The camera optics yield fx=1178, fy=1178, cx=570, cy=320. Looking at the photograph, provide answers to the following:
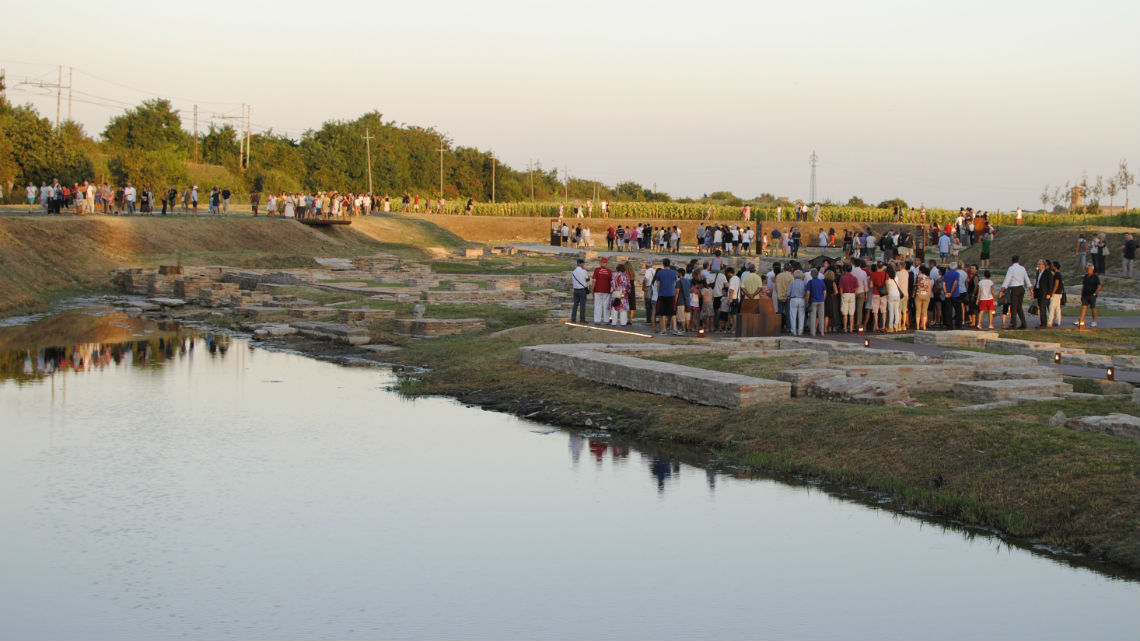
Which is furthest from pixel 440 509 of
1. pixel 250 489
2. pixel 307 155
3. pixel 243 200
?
pixel 307 155

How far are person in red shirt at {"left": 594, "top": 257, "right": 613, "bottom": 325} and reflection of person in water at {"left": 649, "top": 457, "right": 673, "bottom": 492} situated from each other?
858 cm

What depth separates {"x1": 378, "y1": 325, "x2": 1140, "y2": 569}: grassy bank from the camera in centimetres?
957

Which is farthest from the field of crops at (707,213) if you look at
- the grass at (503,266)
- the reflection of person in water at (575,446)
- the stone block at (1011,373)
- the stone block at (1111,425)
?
the stone block at (1111,425)

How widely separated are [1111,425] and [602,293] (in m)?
11.3

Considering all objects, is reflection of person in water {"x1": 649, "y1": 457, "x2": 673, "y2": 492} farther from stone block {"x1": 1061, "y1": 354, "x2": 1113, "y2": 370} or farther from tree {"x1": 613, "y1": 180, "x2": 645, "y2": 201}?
tree {"x1": 613, "y1": 180, "x2": 645, "y2": 201}

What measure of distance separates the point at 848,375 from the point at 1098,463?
16.1ft

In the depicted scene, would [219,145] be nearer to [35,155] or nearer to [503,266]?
[35,155]

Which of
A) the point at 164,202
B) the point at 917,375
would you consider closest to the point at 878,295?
the point at 917,375

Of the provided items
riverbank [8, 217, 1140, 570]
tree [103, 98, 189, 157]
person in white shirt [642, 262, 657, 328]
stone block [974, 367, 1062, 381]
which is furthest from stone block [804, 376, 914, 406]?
tree [103, 98, 189, 157]

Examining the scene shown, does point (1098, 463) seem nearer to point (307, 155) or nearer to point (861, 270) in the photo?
point (861, 270)

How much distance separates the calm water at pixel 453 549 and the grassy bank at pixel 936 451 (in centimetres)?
45

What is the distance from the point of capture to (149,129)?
257 ft

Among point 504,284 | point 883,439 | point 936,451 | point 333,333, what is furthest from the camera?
point 504,284

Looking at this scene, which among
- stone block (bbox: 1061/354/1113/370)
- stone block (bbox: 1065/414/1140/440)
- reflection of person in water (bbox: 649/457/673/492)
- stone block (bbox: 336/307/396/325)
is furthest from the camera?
stone block (bbox: 336/307/396/325)
